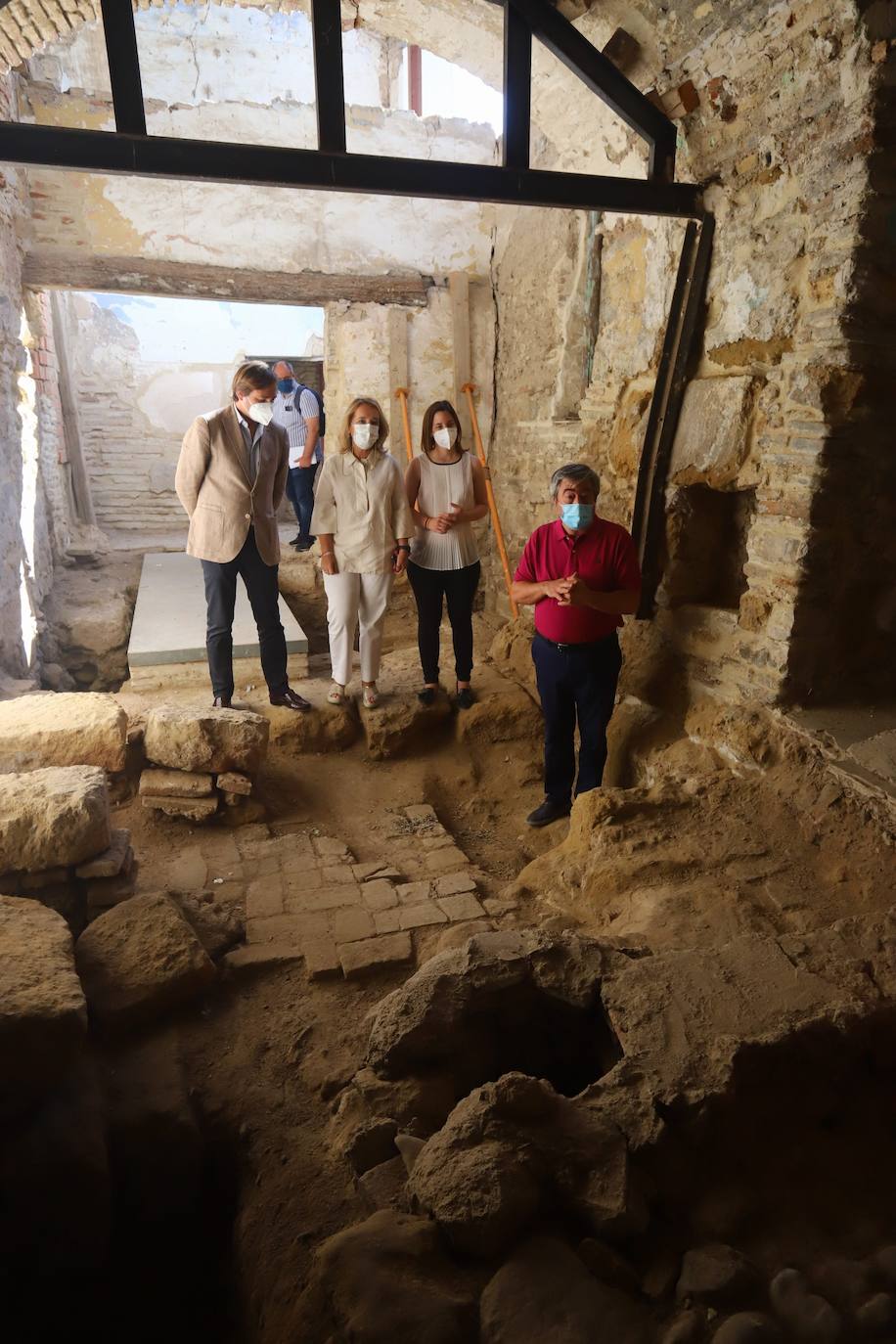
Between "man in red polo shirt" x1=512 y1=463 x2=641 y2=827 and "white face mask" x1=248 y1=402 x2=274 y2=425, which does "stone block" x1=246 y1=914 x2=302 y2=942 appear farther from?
"white face mask" x1=248 y1=402 x2=274 y2=425

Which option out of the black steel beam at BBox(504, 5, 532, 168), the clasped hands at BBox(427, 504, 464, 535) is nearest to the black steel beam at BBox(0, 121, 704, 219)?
the black steel beam at BBox(504, 5, 532, 168)

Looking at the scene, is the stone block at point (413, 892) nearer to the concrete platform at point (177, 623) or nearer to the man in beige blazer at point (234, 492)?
the man in beige blazer at point (234, 492)

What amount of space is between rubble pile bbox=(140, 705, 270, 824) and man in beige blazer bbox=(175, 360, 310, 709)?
57cm

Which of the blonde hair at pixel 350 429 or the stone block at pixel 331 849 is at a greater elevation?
the blonde hair at pixel 350 429

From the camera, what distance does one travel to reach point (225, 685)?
4.91m

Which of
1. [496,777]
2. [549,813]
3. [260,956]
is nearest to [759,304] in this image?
[549,813]

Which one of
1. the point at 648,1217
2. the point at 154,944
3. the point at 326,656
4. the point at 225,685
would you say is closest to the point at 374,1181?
the point at 648,1217

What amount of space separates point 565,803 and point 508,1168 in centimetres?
278

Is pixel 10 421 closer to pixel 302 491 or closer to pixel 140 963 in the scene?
pixel 302 491

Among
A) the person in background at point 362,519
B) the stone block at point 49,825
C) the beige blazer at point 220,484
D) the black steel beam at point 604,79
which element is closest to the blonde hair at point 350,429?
the person in background at point 362,519

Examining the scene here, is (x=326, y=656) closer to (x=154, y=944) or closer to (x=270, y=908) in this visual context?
(x=270, y=908)

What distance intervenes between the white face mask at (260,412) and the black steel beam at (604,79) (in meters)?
2.13

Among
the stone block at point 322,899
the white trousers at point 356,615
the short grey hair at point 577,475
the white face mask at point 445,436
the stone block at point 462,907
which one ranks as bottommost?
the stone block at point 322,899

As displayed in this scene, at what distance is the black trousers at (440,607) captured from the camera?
16.5ft
